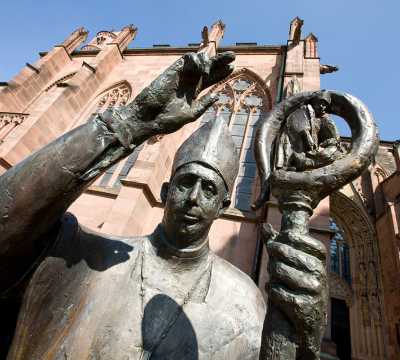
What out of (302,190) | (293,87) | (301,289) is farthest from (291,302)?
(293,87)

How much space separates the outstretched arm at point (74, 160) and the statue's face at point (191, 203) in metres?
0.43

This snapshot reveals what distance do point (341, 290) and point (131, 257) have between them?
12.0 m

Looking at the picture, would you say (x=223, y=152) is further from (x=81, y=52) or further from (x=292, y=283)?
(x=81, y=52)

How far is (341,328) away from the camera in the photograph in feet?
33.1

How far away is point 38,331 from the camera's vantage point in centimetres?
107

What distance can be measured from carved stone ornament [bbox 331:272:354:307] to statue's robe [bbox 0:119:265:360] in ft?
36.7

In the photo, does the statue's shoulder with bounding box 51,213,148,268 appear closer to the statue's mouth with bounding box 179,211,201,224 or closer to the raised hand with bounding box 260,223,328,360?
the statue's mouth with bounding box 179,211,201,224

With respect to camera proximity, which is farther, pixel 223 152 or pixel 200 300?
pixel 223 152

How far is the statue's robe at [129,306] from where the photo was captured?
109 cm

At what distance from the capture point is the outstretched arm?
91 centimetres

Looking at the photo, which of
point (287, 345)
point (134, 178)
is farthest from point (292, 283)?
point (134, 178)

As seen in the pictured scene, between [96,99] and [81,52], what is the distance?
5280 millimetres

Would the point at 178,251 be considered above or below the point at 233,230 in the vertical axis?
below

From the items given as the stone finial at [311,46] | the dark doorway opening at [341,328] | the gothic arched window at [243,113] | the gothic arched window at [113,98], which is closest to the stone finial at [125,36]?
the gothic arched window at [113,98]
